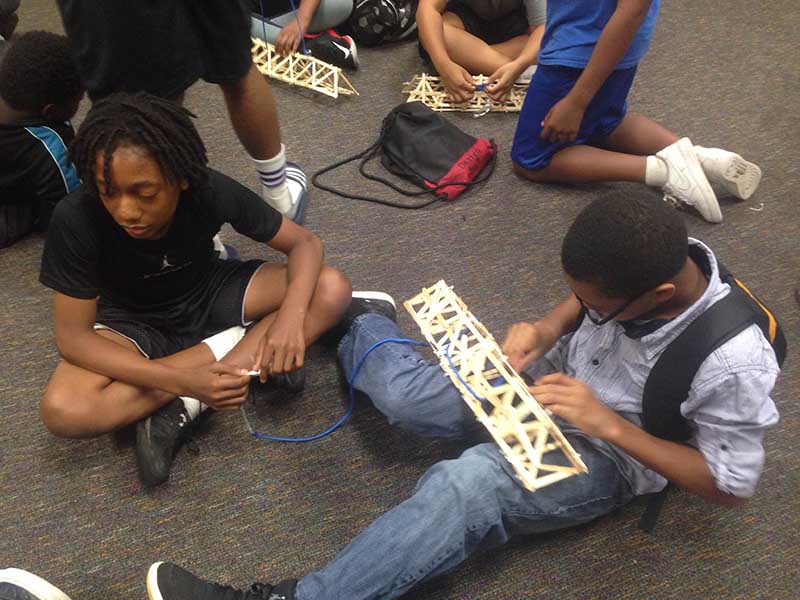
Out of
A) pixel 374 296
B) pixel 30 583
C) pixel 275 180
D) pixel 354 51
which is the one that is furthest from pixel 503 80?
pixel 30 583

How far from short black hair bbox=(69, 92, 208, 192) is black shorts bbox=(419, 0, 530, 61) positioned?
140 cm

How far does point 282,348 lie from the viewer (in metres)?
1.20

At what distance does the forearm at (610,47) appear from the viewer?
1.43 meters

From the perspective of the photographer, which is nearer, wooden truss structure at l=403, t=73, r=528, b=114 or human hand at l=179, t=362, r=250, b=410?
human hand at l=179, t=362, r=250, b=410

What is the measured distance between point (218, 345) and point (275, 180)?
49 cm

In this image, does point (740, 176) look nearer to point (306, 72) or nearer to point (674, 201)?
point (674, 201)

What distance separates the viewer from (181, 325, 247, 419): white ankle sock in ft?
4.04

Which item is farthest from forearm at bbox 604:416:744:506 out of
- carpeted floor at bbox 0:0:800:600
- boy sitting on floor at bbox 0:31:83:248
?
boy sitting on floor at bbox 0:31:83:248

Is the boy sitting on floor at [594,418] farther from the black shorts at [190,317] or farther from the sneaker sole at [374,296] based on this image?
the black shorts at [190,317]

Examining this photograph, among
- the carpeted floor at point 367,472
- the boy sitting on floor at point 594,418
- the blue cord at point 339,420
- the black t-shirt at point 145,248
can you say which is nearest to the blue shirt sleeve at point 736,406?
the boy sitting on floor at point 594,418

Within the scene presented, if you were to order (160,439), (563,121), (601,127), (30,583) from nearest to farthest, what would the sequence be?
(30,583) → (160,439) → (563,121) → (601,127)

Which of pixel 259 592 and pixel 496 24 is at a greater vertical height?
pixel 496 24

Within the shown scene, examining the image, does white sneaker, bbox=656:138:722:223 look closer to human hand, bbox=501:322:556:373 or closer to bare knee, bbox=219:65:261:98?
human hand, bbox=501:322:556:373

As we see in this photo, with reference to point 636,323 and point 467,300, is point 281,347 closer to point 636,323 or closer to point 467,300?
point 467,300
